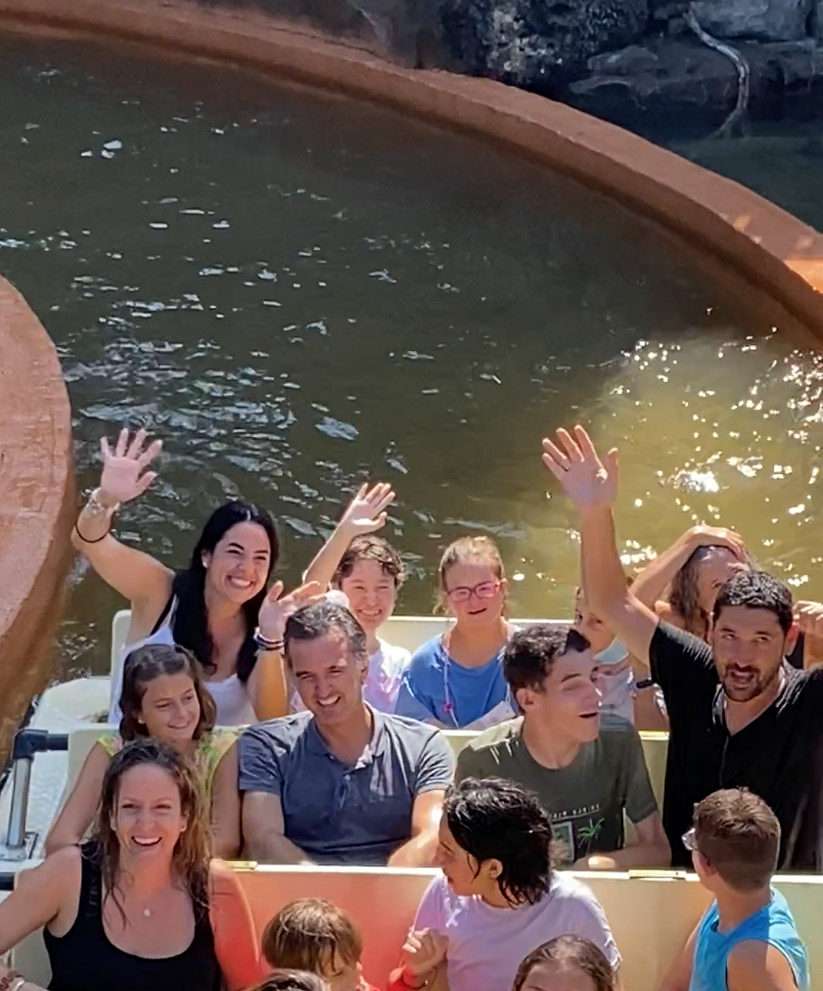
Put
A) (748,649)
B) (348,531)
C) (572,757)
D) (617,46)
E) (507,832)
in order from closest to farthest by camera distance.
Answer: (507,832) < (748,649) < (572,757) < (348,531) < (617,46)

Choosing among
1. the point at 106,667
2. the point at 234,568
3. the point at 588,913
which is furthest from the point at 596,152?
the point at 588,913

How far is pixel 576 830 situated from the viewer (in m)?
2.78

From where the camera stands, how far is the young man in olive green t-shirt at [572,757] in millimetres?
2703

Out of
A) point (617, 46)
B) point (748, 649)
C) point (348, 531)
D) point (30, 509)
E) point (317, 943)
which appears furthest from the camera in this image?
point (617, 46)

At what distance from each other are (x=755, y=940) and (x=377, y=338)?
4152 millimetres

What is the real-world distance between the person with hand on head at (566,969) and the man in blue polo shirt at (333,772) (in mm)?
706

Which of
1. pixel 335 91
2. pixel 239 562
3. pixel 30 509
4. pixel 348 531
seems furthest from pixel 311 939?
pixel 335 91

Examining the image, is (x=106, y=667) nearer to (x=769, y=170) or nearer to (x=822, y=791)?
(x=822, y=791)

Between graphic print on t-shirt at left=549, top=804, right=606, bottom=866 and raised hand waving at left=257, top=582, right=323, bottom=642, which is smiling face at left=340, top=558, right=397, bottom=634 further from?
graphic print on t-shirt at left=549, top=804, right=606, bottom=866

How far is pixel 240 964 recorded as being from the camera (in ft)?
8.09

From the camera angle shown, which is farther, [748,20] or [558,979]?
[748,20]

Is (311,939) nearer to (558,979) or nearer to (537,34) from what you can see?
(558,979)

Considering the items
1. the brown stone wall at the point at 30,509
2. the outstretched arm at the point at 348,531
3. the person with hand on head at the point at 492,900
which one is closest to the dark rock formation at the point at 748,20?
the brown stone wall at the point at 30,509

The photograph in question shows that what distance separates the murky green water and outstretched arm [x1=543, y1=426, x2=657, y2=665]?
1789mm
